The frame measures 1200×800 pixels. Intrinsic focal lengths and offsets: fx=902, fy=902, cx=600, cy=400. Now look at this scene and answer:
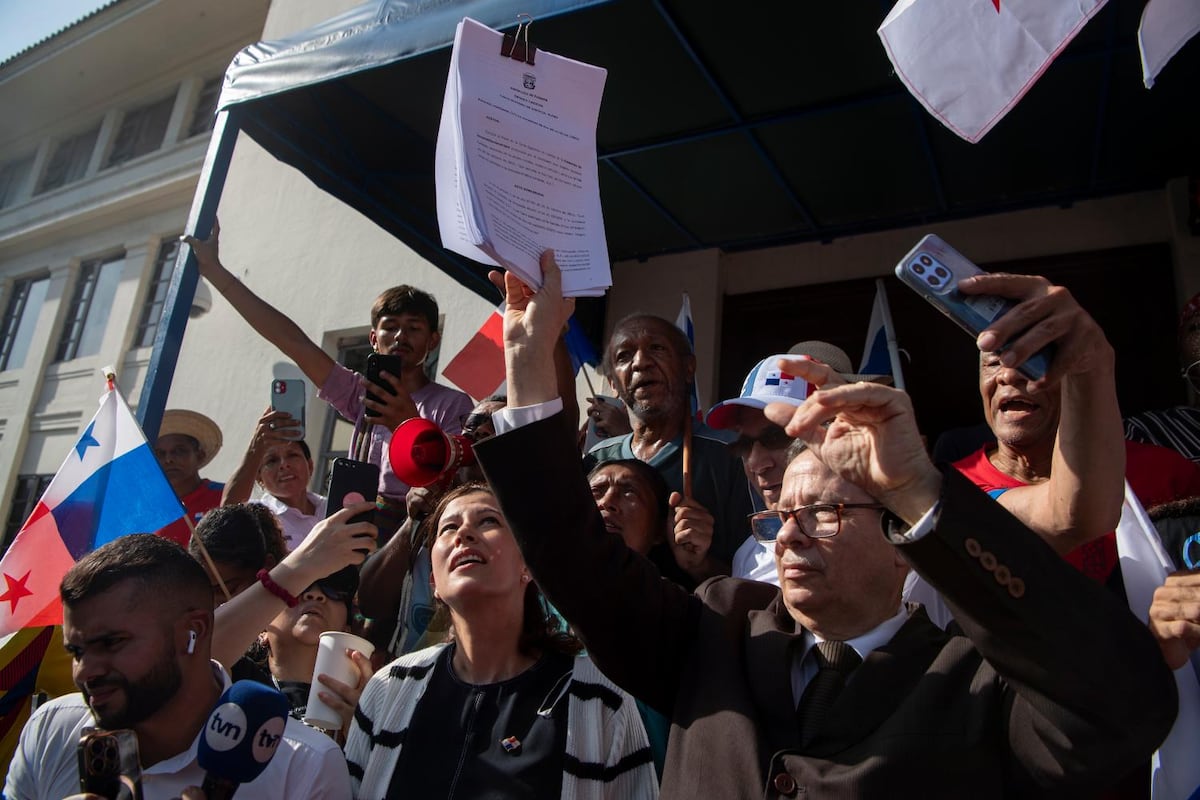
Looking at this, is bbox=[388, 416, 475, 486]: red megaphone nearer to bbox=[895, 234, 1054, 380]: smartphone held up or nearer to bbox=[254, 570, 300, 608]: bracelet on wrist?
bbox=[254, 570, 300, 608]: bracelet on wrist

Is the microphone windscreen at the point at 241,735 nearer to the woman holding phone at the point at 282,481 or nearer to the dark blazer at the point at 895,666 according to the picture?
the dark blazer at the point at 895,666

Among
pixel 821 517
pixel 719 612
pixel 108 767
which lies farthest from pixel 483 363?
pixel 108 767

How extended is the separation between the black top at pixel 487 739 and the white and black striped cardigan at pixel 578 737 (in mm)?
33

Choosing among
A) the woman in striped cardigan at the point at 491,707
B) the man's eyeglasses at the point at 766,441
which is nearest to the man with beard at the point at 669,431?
the man's eyeglasses at the point at 766,441

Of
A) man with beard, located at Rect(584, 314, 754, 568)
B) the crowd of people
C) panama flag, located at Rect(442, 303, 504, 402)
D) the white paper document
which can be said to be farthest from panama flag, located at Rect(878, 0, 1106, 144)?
panama flag, located at Rect(442, 303, 504, 402)

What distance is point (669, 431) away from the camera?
11.2 ft

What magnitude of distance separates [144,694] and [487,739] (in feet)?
2.54

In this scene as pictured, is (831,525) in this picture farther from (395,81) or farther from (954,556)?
(395,81)

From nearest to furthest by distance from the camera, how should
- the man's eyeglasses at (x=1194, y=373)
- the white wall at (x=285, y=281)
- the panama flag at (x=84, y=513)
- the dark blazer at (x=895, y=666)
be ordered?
the dark blazer at (x=895, y=666)
the man's eyeglasses at (x=1194, y=373)
the panama flag at (x=84, y=513)
the white wall at (x=285, y=281)

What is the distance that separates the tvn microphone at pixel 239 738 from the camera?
1639 mm

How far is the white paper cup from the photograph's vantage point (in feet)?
7.83

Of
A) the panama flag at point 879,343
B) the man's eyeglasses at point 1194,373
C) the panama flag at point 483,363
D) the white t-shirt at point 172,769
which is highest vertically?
the panama flag at point 879,343

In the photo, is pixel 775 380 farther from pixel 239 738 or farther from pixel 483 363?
pixel 483 363

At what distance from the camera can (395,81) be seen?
14.6ft
